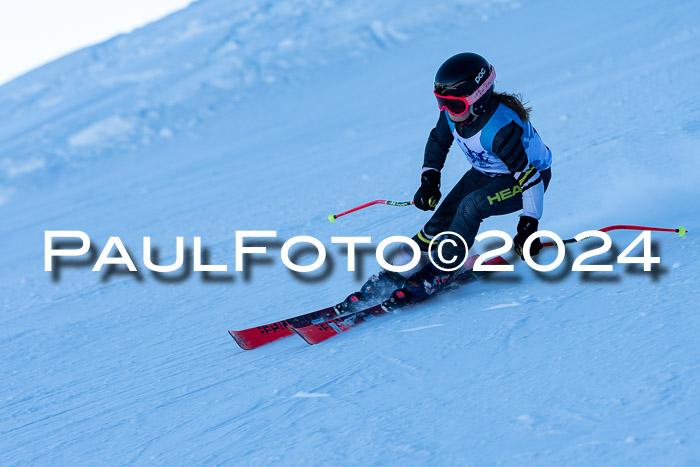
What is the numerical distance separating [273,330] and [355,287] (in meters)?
0.91

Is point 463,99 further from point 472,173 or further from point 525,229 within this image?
point 525,229

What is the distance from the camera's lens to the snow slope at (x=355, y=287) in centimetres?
243

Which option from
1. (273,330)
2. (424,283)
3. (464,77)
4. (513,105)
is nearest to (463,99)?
(464,77)

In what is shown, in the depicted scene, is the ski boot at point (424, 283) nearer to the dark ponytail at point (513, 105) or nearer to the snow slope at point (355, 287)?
the snow slope at point (355, 287)

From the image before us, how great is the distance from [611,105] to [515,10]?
1215cm

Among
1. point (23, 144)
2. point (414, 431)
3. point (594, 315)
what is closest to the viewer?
point (414, 431)

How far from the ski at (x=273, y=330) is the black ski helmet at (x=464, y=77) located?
150cm

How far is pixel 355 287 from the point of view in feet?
15.6

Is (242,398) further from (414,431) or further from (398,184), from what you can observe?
(398,184)

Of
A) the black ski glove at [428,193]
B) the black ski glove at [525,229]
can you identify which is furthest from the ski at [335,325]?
the black ski glove at [525,229]

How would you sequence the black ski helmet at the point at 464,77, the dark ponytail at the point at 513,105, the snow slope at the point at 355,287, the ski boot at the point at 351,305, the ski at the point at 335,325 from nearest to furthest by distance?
1. the snow slope at the point at 355,287
2. the black ski helmet at the point at 464,77
3. the dark ponytail at the point at 513,105
4. the ski at the point at 335,325
5. the ski boot at the point at 351,305

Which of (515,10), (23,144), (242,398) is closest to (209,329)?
(242,398)

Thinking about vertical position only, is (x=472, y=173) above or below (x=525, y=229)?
above

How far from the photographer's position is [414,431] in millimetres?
2434
